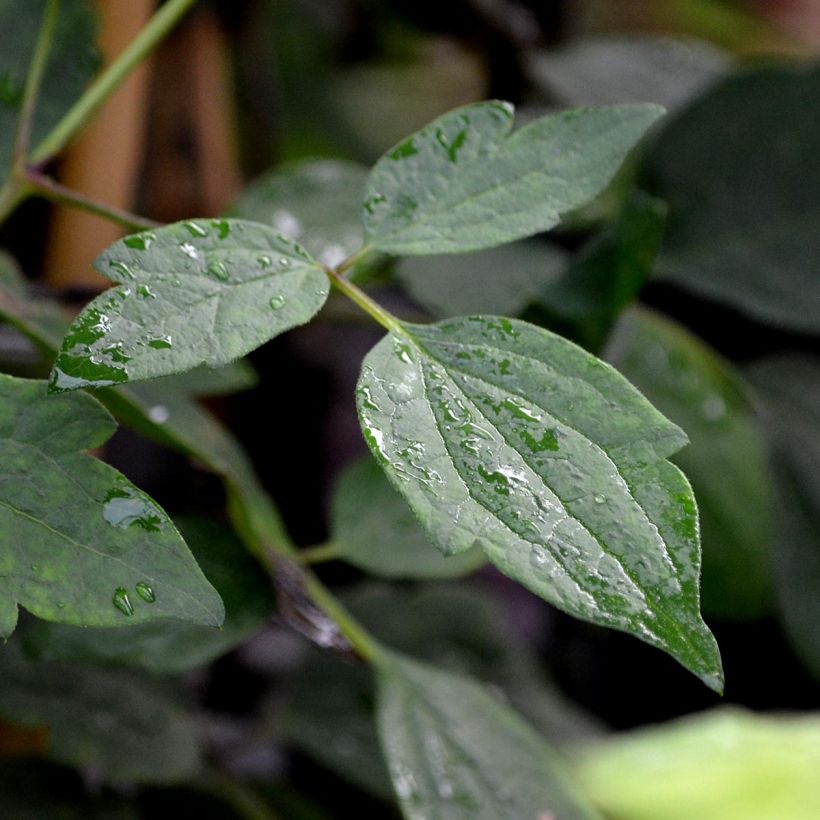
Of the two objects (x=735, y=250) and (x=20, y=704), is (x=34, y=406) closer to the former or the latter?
(x=20, y=704)

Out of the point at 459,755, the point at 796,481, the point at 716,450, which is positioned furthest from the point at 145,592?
the point at 796,481

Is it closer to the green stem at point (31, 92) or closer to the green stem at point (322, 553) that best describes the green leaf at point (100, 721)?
the green stem at point (322, 553)

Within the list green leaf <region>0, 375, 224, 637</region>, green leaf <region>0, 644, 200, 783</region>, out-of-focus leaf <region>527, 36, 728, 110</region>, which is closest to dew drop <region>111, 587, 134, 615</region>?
green leaf <region>0, 375, 224, 637</region>

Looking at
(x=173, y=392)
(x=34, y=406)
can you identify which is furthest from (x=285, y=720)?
(x=34, y=406)

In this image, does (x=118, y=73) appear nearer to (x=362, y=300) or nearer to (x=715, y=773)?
(x=362, y=300)

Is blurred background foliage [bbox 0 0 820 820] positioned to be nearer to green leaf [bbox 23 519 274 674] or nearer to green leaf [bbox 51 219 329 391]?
green leaf [bbox 23 519 274 674]

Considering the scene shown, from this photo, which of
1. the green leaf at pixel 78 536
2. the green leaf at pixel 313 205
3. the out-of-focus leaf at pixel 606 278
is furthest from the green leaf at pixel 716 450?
the green leaf at pixel 78 536
